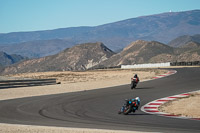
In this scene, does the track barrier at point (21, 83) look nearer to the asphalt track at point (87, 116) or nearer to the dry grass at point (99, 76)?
the dry grass at point (99, 76)

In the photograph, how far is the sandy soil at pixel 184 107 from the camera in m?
16.6

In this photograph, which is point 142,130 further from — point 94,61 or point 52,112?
point 94,61

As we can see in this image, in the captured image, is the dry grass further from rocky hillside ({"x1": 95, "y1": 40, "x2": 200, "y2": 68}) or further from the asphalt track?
rocky hillside ({"x1": 95, "y1": 40, "x2": 200, "y2": 68})

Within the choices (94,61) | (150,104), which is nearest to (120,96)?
(150,104)

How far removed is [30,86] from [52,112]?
1883cm

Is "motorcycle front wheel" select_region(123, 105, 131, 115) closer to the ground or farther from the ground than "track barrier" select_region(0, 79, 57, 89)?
farther from the ground

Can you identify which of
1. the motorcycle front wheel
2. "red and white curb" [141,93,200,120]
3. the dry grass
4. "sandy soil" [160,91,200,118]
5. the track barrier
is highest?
the motorcycle front wheel

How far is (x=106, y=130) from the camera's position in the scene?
12992mm

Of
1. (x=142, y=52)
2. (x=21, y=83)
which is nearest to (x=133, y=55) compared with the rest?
(x=142, y=52)

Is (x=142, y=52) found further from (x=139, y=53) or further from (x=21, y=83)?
(x=21, y=83)

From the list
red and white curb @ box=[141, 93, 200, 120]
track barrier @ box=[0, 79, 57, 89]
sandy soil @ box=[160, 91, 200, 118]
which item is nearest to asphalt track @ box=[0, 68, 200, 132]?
red and white curb @ box=[141, 93, 200, 120]

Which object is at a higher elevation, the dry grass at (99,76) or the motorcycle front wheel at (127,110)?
the motorcycle front wheel at (127,110)

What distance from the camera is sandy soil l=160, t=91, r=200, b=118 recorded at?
16.6 m

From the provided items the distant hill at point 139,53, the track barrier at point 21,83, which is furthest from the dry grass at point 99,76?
the distant hill at point 139,53
